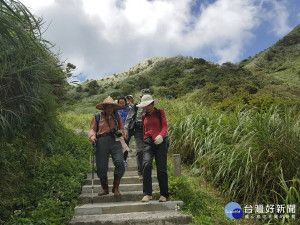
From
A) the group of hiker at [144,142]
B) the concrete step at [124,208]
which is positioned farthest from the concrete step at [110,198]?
the concrete step at [124,208]

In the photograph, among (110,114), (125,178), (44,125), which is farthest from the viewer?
(44,125)

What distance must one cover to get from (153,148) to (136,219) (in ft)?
3.85

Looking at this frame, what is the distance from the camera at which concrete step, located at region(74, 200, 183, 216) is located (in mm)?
4562

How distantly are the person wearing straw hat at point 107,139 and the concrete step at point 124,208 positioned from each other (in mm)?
392

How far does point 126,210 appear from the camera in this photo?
461 cm

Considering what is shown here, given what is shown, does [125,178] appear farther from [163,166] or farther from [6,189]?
[6,189]

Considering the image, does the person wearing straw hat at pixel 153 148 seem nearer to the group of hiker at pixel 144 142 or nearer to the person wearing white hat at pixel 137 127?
the group of hiker at pixel 144 142

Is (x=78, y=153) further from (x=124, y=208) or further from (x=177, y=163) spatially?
(x=124, y=208)

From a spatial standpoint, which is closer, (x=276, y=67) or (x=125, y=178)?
(x=125, y=178)

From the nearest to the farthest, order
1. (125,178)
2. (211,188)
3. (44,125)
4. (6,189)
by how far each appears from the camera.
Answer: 1. (6,189)
2. (211,188)
3. (125,178)
4. (44,125)

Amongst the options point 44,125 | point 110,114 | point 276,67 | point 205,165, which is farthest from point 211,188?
point 276,67

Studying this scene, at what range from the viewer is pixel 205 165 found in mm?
5875

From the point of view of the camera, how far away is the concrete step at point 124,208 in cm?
456

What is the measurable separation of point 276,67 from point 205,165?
112 ft
